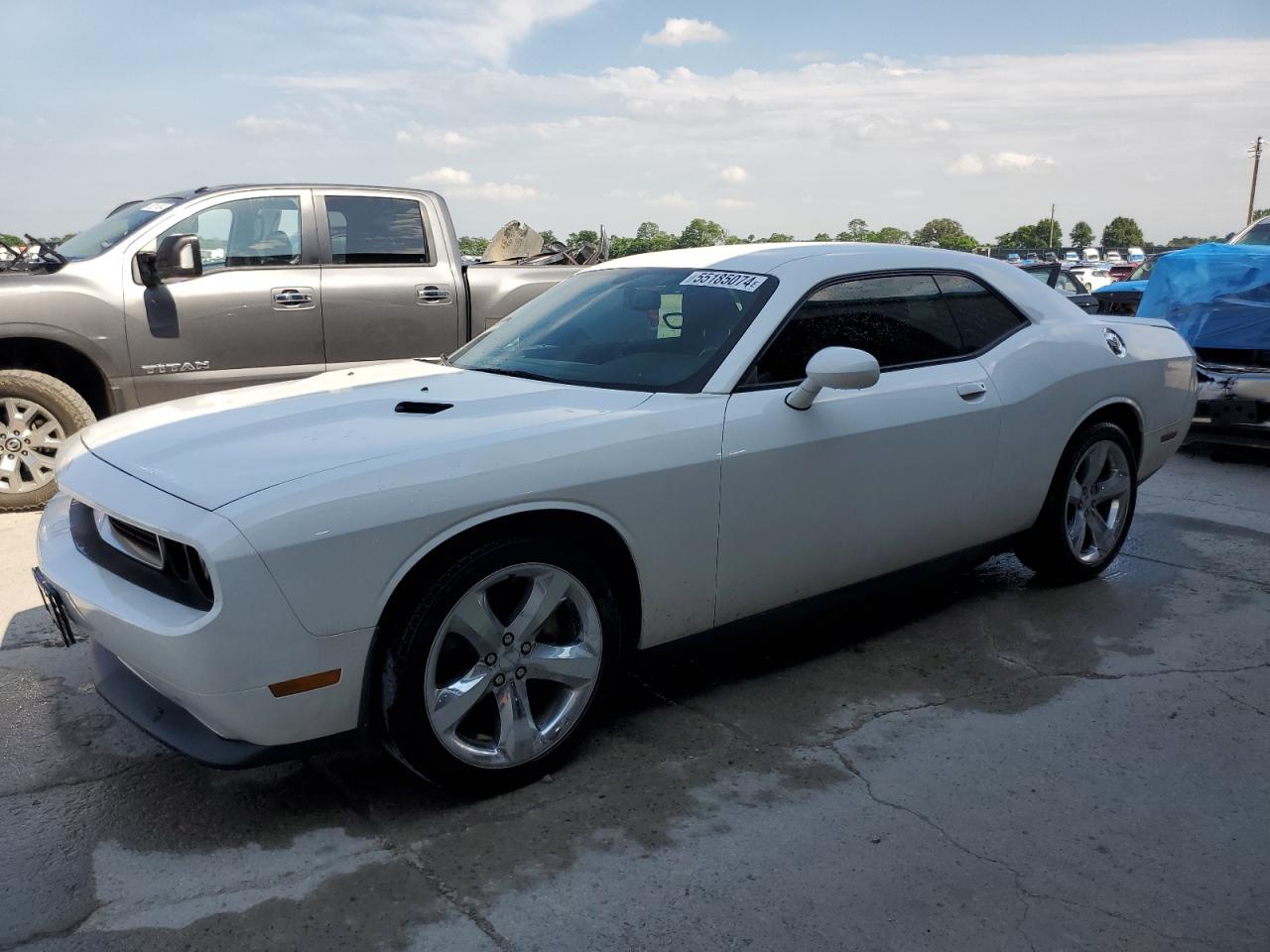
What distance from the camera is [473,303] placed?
23.6 ft

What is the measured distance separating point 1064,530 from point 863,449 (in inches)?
57.0

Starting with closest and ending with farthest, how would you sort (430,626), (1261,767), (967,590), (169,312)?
(430,626), (1261,767), (967,590), (169,312)

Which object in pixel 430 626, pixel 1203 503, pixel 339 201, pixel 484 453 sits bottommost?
pixel 1203 503

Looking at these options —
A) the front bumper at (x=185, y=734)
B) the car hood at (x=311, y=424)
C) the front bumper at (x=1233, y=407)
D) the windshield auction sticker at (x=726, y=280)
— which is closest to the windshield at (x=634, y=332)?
the windshield auction sticker at (x=726, y=280)

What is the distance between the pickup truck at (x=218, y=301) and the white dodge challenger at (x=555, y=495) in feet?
8.82

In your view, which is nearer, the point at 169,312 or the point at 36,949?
the point at 36,949

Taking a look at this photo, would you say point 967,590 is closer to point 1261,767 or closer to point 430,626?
point 1261,767

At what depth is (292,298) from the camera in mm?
6496

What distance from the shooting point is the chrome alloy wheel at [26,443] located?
584 cm

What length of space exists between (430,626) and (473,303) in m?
4.79

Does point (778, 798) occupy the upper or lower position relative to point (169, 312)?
lower

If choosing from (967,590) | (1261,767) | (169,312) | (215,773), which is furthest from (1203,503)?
(169,312)

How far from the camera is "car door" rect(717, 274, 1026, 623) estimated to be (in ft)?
11.0

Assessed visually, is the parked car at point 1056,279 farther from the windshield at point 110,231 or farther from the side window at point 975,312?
the windshield at point 110,231
